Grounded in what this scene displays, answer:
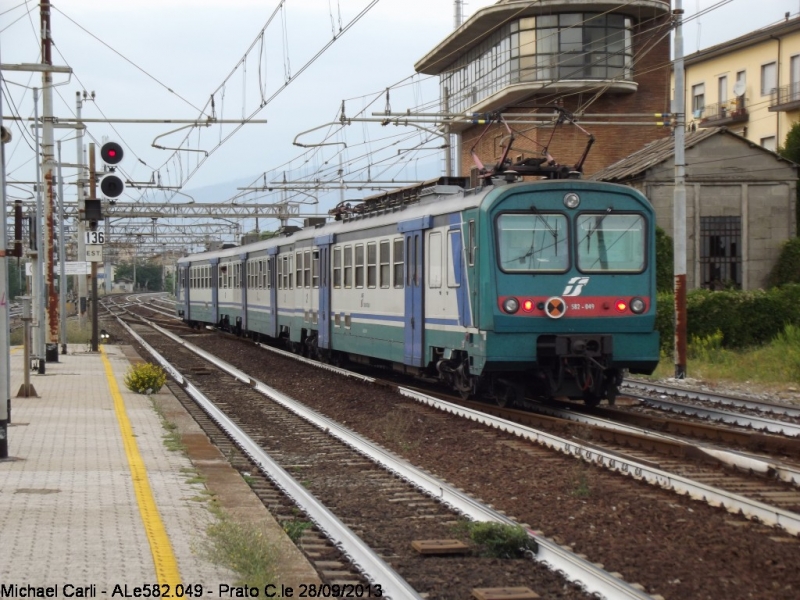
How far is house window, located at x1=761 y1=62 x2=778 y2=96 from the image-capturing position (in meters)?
45.6

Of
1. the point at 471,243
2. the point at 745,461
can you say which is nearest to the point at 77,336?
the point at 471,243

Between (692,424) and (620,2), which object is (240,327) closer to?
(620,2)

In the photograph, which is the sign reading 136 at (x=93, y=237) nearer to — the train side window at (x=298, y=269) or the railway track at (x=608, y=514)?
the train side window at (x=298, y=269)

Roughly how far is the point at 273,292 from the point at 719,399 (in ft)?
51.3

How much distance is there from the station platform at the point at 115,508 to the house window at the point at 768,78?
36.9 meters

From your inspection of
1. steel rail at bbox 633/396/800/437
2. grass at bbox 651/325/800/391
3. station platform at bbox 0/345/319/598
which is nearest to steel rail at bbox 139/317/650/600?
station platform at bbox 0/345/319/598

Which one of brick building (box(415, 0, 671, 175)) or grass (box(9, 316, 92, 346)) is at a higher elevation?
brick building (box(415, 0, 671, 175))

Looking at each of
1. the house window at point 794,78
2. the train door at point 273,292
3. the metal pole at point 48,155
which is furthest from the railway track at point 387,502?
the house window at point 794,78

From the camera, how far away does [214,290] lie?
40.8 metres

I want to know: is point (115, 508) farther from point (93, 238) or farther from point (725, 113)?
point (725, 113)

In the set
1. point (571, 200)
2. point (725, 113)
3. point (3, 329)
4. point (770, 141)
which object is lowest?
point (3, 329)

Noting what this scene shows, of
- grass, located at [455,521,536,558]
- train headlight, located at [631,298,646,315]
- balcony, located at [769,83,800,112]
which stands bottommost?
grass, located at [455,521,536,558]

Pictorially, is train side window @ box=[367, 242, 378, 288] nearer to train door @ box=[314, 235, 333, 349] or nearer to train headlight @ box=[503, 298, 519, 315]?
train door @ box=[314, 235, 333, 349]

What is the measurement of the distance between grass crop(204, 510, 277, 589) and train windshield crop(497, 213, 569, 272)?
23.9 feet
